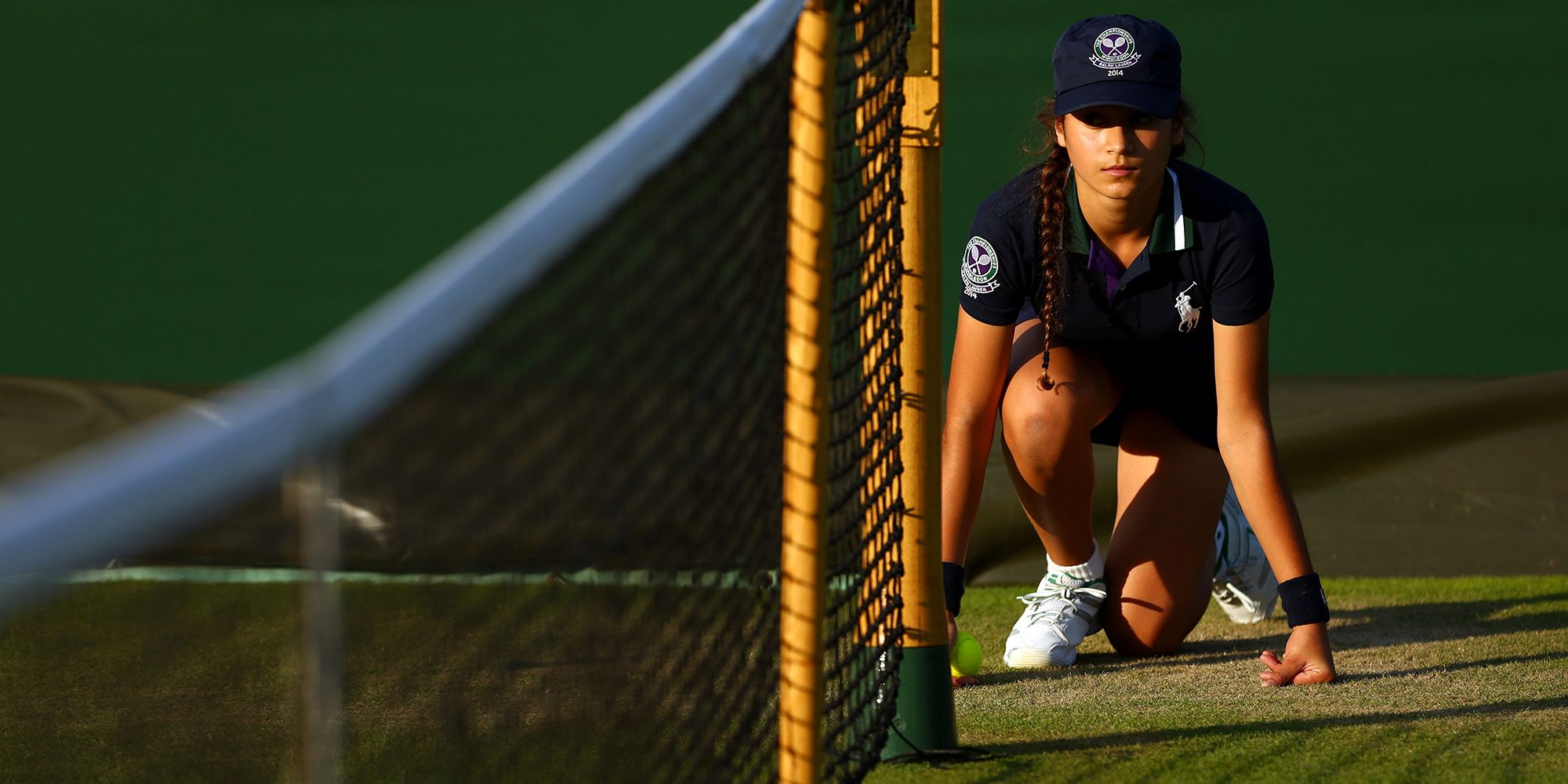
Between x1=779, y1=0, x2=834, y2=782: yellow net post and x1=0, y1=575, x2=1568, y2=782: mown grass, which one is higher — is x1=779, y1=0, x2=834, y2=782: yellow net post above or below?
above

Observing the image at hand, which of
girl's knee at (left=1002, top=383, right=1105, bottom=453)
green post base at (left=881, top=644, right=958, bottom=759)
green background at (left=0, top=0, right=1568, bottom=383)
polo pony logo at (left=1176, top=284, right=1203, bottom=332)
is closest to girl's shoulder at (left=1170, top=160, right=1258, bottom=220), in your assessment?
polo pony logo at (left=1176, top=284, right=1203, bottom=332)

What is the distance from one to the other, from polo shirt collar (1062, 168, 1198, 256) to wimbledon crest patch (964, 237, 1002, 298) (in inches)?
5.4

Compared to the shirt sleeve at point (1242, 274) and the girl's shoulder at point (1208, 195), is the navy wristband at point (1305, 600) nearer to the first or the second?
the shirt sleeve at point (1242, 274)

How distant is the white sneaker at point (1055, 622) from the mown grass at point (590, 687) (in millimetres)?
52

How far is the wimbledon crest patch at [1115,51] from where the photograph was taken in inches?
86.4

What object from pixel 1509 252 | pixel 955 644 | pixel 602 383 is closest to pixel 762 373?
pixel 602 383

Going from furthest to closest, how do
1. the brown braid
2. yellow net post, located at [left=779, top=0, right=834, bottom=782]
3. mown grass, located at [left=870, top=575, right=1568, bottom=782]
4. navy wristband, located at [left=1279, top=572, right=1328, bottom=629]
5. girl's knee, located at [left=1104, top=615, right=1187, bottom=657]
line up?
girl's knee, located at [left=1104, top=615, right=1187, bottom=657] → the brown braid → navy wristband, located at [left=1279, top=572, right=1328, bottom=629] → mown grass, located at [left=870, top=575, right=1568, bottom=782] → yellow net post, located at [left=779, top=0, right=834, bottom=782]

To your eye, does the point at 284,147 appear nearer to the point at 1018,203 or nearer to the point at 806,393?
the point at 1018,203

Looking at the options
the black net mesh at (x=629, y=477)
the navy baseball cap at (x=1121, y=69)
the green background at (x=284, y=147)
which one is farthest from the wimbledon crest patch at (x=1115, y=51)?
the green background at (x=284, y=147)

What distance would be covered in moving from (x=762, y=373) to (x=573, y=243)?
0.47 metres

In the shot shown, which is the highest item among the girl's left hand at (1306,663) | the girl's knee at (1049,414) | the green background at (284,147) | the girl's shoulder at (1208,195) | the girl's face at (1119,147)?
the green background at (284,147)

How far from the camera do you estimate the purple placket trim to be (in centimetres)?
241

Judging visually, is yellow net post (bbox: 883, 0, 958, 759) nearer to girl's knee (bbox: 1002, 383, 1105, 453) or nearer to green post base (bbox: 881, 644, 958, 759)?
green post base (bbox: 881, 644, 958, 759)

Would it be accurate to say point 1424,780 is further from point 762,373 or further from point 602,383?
point 602,383
